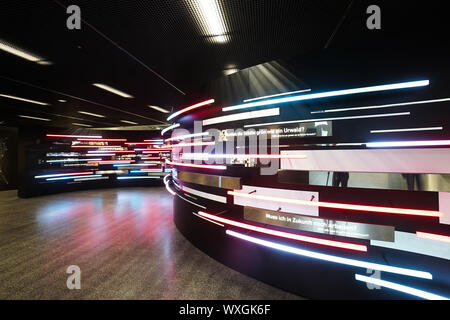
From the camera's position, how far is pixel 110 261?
10.1ft

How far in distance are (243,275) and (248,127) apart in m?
2.01

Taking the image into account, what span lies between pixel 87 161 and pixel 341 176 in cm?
1122

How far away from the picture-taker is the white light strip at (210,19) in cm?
187

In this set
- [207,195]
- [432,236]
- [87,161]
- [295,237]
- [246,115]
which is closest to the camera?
[432,236]

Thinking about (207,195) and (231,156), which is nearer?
(231,156)

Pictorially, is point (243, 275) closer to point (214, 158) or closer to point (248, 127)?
point (214, 158)

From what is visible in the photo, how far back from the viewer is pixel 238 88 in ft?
9.41

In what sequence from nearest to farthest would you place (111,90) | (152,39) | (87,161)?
(152,39) < (111,90) < (87,161)

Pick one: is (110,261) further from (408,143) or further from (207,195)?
(408,143)

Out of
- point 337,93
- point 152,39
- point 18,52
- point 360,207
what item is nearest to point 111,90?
point 18,52

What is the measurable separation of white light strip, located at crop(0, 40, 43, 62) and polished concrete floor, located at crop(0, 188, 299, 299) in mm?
3040

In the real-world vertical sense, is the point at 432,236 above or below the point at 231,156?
below

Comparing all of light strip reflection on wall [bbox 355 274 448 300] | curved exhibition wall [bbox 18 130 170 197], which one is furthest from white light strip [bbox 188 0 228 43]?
curved exhibition wall [bbox 18 130 170 197]

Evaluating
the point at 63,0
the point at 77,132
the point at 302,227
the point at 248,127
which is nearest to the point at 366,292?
the point at 302,227
